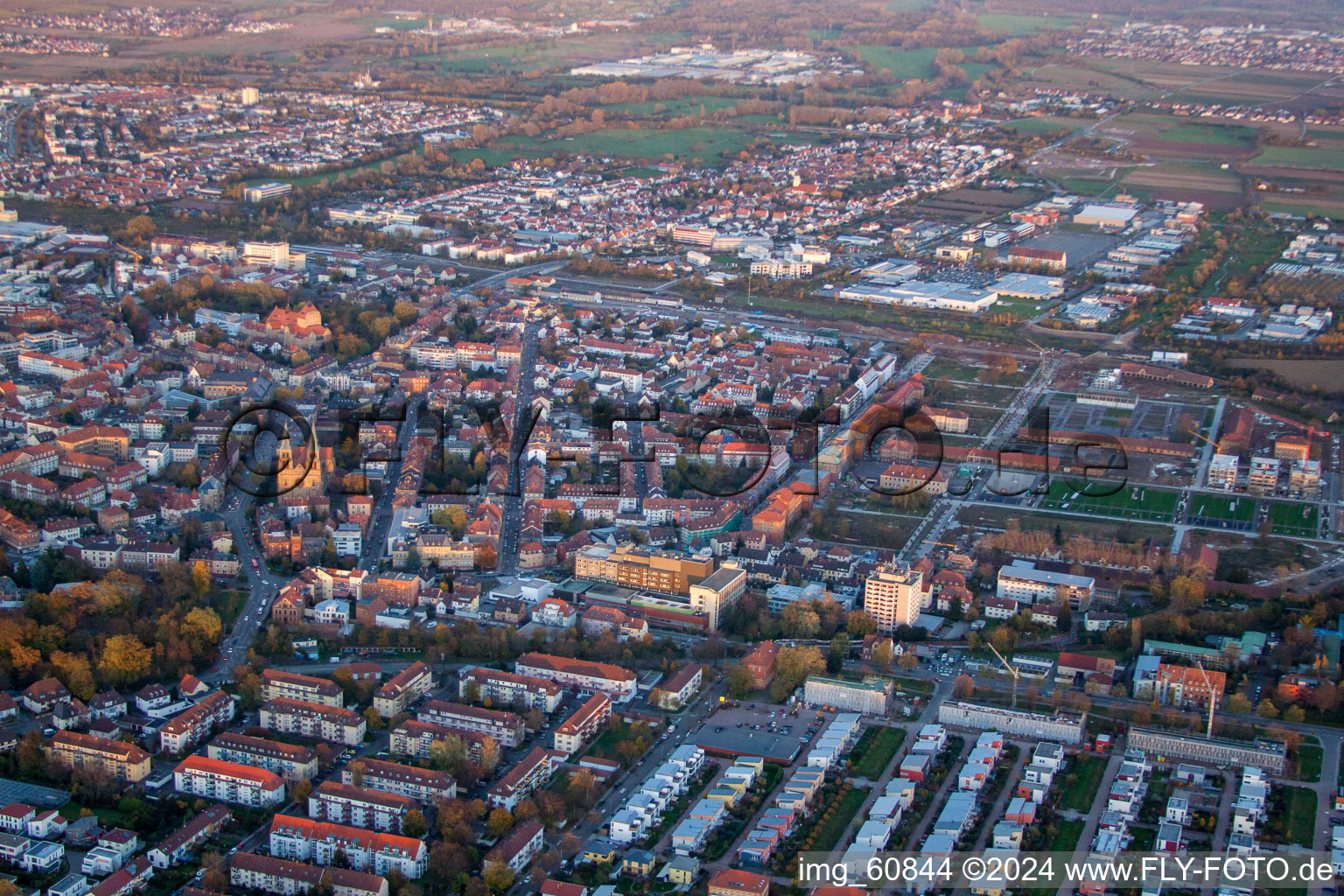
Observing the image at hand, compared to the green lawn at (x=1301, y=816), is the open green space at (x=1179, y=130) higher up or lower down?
higher up

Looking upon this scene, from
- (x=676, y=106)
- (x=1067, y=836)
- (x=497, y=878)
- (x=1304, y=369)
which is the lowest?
(x=1067, y=836)

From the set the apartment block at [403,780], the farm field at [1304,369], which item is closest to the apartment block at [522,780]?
the apartment block at [403,780]

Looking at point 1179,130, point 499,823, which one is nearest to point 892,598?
point 499,823

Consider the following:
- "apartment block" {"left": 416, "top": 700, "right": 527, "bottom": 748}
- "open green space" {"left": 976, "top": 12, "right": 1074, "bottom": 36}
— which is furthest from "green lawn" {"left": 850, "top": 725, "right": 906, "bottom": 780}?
"open green space" {"left": 976, "top": 12, "right": 1074, "bottom": 36}

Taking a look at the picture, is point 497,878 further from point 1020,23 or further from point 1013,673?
point 1020,23

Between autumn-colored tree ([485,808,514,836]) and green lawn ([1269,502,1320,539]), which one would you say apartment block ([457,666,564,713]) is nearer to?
autumn-colored tree ([485,808,514,836])

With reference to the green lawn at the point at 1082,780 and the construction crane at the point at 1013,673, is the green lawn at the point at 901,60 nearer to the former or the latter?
the construction crane at the point at 1013,673

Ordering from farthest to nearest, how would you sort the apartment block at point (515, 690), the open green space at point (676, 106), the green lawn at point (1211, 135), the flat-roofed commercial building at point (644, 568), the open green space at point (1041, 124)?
the open green space at point (676, 106)
the open green space at point (1041, 124)
the green lawn at point (1211, 135)
the flat-roofed commercial building at point (644, 568)
the apartment block at point (515, 690)
